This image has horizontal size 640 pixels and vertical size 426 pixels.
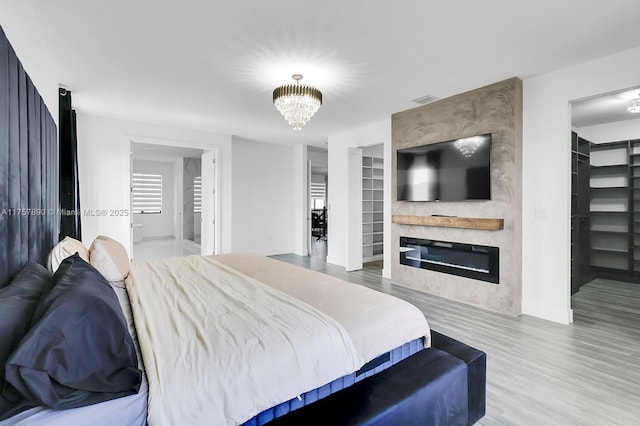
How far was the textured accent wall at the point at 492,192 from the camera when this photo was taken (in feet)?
11.5

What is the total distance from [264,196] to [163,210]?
15.1ft

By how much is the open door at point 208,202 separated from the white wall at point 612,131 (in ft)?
21.8

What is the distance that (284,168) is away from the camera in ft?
25.2

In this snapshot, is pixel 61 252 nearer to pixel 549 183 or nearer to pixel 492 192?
pixel 492 192

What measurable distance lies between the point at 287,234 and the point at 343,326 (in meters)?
6.27

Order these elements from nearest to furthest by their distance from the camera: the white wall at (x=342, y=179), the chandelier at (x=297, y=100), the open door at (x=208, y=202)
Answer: the chandelier at (x=297, y=100) → the white wall at (x=342, y=179) → the open door at (x=208, y=202)

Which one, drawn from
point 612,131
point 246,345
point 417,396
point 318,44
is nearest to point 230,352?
point 246,345

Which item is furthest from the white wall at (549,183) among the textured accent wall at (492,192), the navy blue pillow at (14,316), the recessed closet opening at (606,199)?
the navy blue pillow at (14,316)

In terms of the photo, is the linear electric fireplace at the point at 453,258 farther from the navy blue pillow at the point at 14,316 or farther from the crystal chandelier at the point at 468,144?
the navy blue pillow at the point at 14,316

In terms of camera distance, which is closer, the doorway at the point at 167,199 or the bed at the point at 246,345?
the bed at the point at 246,345

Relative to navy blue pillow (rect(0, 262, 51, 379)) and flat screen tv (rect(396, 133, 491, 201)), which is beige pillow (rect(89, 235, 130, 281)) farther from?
flat screen tv (rect(396, 133, 491, 201))

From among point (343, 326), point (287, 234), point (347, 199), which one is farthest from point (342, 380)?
point (287, 234)

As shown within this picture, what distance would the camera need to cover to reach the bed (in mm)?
1055

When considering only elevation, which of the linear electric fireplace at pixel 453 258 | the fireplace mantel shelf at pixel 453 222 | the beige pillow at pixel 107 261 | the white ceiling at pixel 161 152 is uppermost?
the white ceiling at pixel 161 152
